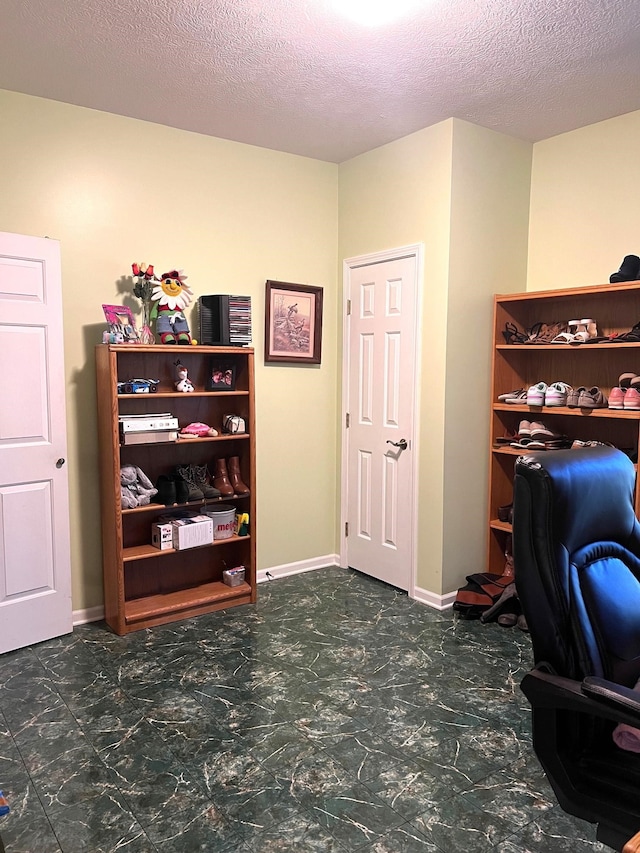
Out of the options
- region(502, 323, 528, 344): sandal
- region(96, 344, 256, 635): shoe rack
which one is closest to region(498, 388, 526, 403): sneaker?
region(502, 323, 528, 344): sandal

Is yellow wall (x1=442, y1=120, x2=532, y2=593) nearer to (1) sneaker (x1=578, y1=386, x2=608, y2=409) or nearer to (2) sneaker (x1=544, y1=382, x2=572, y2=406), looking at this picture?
(2) sneaker (x1=544, y1=382, x2=572, y2=406)

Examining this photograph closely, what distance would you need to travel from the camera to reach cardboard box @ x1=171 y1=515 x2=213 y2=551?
358cm

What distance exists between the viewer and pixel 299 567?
4473mm

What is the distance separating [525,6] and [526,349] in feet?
6.28

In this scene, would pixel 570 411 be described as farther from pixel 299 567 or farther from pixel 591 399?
pixel 299 567

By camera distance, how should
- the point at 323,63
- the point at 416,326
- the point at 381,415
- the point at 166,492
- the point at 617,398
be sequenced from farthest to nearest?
1. the point at 381,415
2. the point at 416,326
3. the point at 166,492
4. the point at 617,398
5. the point at 323,63

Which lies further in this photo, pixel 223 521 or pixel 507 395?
pixel 507 395

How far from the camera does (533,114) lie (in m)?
3.54

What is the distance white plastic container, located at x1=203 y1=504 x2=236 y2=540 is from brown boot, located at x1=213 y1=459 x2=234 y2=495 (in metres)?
0.12

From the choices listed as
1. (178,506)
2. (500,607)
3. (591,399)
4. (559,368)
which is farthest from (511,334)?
(178,506)

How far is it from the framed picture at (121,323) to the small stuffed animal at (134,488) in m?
0.71

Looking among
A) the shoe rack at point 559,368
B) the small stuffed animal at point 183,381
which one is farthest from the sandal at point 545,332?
the small stuffed animal at point 183,381

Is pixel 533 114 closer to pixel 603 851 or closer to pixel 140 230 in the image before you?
pixel 140 230

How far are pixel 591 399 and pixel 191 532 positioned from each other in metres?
2.32
